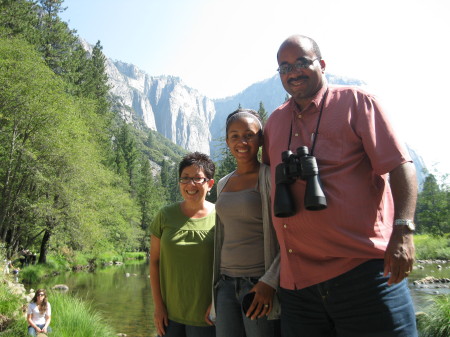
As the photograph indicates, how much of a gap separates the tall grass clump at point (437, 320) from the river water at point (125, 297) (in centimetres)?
56

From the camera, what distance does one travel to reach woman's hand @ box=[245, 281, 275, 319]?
1846 millimetres

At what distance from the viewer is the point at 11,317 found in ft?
19.6

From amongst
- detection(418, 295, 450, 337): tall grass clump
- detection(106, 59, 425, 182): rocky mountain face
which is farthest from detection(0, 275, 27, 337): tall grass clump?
detection(106, 59, 425, 182): rocky mountain face

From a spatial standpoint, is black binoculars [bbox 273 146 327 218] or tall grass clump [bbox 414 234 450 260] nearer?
black binoculars [bbox 273 146 327 218]

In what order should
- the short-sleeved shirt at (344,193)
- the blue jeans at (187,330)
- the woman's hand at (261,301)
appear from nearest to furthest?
the short-sleeved shirt at (344,193), the woman's hand at (261,301), the blue jeans at (187,330)

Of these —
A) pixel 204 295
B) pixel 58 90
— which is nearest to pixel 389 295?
pixel 204 295

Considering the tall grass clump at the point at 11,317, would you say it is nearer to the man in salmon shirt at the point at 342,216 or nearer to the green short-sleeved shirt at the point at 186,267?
the green short-sleeved shirt at the point at 186,267

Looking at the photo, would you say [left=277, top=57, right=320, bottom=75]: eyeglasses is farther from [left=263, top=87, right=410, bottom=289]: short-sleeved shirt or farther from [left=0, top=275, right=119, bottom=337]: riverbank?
[left=0, top=275, right=119, bottom=337]: riverbank

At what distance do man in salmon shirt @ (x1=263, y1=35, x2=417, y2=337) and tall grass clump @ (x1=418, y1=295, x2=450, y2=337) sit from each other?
179 inches

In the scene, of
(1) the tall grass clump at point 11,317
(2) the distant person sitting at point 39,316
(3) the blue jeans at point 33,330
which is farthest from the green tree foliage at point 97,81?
(3) the blue jeans at point 33,330

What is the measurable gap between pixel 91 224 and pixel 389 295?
655 inches

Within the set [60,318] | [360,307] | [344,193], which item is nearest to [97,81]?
[60,318]

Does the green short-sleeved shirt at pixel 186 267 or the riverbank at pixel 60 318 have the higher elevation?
the green short-sleeved shirt at pixel 186 267

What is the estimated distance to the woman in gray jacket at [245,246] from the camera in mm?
1891
